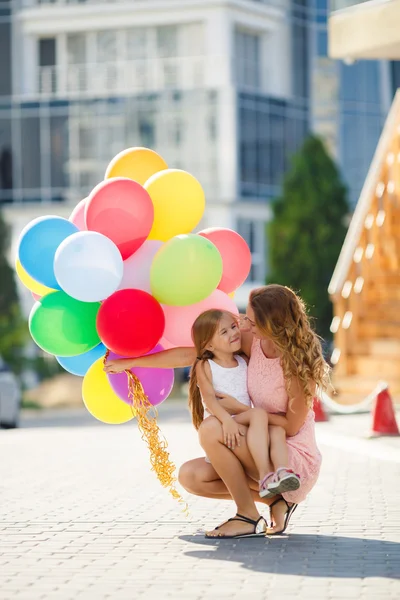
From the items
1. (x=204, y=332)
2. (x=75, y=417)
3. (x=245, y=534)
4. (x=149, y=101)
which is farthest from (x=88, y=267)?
(x=149, y=101)

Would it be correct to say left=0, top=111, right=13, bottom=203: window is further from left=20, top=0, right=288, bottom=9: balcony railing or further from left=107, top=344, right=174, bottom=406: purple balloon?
left=107, top=344, right=174, bottom=406: purple balloon

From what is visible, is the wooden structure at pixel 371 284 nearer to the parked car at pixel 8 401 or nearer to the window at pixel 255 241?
the parked car at pixel 8 401

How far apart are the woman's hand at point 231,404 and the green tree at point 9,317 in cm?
2811

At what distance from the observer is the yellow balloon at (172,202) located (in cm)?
846

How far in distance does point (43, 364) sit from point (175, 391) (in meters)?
3.88

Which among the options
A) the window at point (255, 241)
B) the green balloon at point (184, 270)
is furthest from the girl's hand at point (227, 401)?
the window at point (255, 241)

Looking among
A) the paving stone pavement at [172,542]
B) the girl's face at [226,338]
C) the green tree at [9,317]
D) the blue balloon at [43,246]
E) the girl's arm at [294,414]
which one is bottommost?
the green tree at [9,317]

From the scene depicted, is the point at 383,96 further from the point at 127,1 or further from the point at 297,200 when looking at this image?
the point at 297,200

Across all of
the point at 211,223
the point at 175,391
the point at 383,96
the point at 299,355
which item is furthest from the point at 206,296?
the point at 383,96

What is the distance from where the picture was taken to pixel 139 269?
27.2 feet

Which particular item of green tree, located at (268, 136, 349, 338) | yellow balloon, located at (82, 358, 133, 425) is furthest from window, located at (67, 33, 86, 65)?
yellow balloon, located at (82, 358, 133, 425)

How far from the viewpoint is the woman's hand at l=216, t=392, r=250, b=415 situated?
26.5ft

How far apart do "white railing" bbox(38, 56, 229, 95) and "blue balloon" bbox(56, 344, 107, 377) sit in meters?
36.9

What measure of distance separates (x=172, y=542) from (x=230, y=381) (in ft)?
3.26
